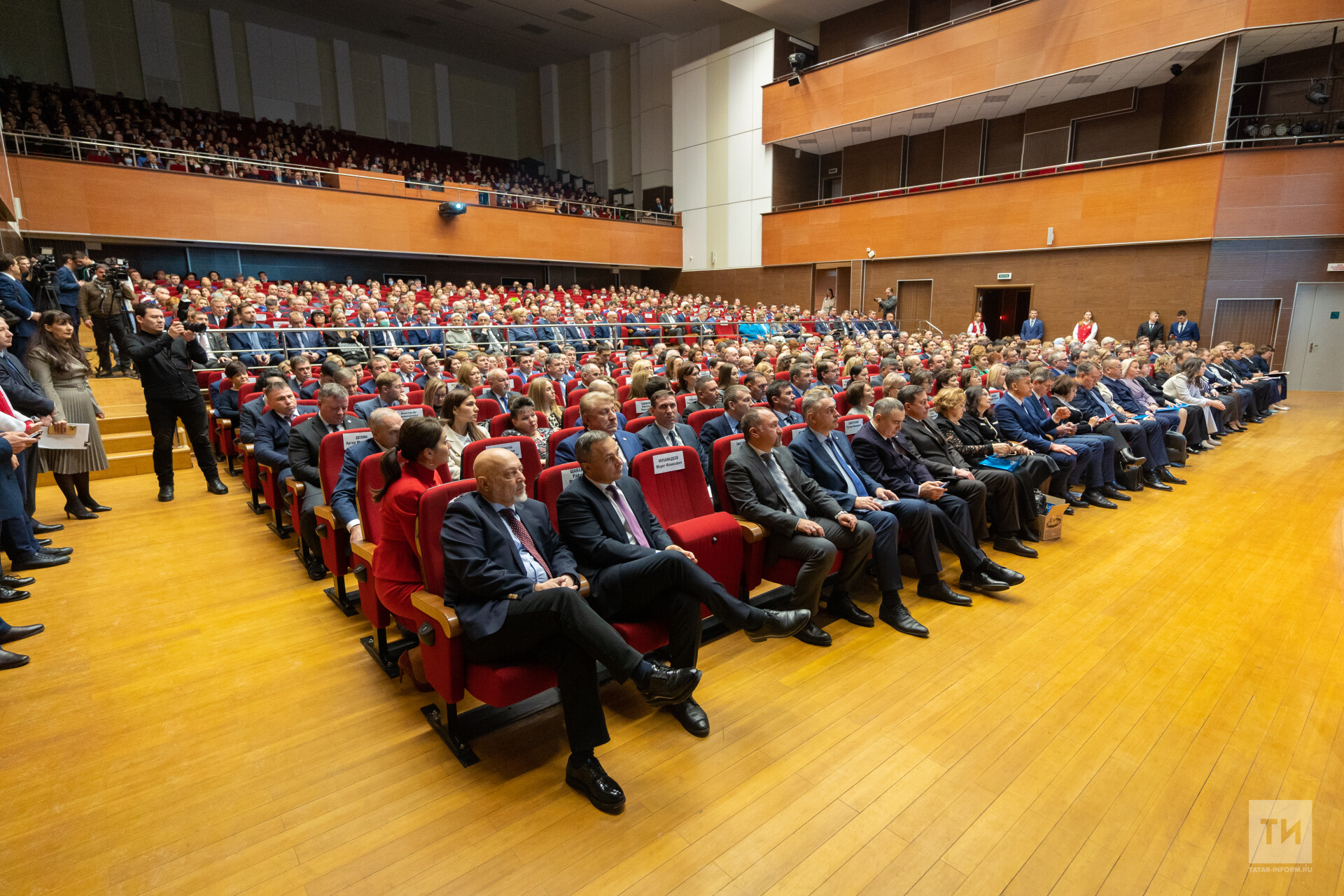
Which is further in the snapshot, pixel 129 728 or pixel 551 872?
pixel 129 728

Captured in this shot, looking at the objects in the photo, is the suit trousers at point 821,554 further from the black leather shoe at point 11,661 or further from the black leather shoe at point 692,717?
the black leather shoe at point 11,661

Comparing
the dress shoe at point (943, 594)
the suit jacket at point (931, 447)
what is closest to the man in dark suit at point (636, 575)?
the dress shoe at point (943, 594)

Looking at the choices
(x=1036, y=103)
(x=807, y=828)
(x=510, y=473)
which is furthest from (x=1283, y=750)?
(x=1036, y=103)

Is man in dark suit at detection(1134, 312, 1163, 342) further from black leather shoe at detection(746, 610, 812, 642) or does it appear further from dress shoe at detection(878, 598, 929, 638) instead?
black leather shoe at detection(746, 610, 812, 642)

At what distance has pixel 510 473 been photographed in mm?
2004

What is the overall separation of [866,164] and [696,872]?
1706 cm

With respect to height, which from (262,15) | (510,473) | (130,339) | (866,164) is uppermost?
(262,15)

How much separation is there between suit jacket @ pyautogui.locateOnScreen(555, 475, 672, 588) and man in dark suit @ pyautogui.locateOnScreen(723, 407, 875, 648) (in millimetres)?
655

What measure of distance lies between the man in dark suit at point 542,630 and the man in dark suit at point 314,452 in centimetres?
176

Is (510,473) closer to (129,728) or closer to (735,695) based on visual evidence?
(735,695)

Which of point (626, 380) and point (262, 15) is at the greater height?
point (262, 15)

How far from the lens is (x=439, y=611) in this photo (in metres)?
1.90

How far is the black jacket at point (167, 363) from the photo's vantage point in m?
4.32

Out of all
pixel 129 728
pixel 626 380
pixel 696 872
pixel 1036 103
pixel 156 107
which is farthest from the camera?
pixel 156 107
